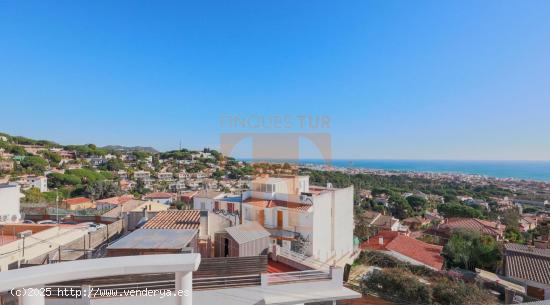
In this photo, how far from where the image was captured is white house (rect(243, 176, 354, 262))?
10.8m

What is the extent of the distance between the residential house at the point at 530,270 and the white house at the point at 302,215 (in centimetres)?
651

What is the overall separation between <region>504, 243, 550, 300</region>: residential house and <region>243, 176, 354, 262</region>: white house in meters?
6.51

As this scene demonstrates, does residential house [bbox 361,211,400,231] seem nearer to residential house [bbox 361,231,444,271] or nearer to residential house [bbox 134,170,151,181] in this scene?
residential house [bbox 361,231,444,271]

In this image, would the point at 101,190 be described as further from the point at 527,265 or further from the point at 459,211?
the point at 459,211

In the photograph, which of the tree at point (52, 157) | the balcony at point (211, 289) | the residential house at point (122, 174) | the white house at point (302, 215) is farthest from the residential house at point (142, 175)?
the balcony at point (211, 289)

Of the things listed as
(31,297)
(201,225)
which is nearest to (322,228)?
(201,225)

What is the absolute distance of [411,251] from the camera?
13922 mm

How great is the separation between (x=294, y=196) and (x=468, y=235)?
13.4 metres

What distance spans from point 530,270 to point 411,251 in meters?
4.60

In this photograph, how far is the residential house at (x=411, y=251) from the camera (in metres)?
12.8

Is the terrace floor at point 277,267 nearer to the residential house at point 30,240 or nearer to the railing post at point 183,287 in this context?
the railing post at point 183,287

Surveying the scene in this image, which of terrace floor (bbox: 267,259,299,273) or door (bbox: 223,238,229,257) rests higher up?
door (bbox: 223,238,229,257)

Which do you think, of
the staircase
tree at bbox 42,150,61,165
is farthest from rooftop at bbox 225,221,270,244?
tree at bbox 42,150,61,165

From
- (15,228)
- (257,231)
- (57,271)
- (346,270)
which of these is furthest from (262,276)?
(15,228)
